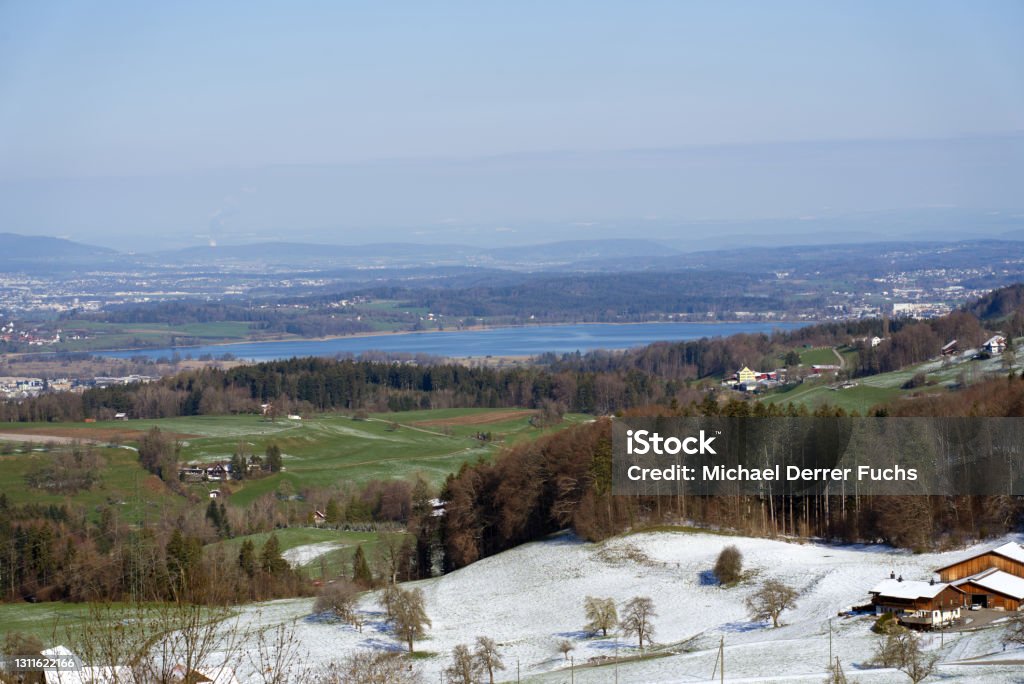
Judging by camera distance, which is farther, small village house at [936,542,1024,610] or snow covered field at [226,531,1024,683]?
small village house at [936,542,1024,610]

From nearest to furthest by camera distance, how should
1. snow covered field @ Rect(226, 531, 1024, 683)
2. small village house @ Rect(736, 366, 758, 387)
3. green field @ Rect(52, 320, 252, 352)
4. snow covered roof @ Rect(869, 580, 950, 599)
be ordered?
snow covered field @ Rect(226, 531, 1024, 683) < snow covered roof @ Rect(869, 580, 950, 599) < small village house @ Rect(736, 366, 758, 387) < green field @ Rect(52, 320, 252, 352)

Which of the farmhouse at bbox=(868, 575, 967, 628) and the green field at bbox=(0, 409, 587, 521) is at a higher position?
the farmhouse at bbox=(868, 575, 967, 628)

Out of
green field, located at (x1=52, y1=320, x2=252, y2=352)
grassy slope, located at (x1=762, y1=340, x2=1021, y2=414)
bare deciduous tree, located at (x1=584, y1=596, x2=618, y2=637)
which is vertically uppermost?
grassy slope, located at (x1=762, y1=340, x2=1021, y2=414)

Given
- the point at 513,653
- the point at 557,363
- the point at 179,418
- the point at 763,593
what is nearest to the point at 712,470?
the point at 763,593

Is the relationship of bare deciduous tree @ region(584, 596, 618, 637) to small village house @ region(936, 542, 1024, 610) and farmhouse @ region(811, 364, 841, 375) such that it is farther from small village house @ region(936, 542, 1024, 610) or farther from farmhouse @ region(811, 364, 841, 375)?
farmhouse @ region(811, 364, 841, 375)

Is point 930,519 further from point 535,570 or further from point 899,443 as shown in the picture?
point 535,570

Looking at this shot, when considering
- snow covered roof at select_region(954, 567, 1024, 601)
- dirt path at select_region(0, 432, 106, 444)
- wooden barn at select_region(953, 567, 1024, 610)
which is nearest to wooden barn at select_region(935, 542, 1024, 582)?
snow covered roof at select_region(954, 567, 1024, 601)
